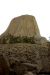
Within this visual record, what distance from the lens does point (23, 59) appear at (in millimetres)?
8273

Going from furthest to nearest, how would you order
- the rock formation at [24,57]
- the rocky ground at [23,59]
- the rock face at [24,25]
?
the rock face at [24,25] < the rock formation at [24,57] < the rocky ground at [23,59]

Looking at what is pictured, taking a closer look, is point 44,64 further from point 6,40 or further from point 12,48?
point 6,40

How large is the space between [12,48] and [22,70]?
171 cm

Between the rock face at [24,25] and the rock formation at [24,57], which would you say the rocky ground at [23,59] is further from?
the rock face at [24,25]

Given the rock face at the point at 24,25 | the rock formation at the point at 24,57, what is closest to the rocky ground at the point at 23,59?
the rock formation at the point at 24,57

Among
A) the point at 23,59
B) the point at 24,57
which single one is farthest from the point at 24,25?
the point at 23,59

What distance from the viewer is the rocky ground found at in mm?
7211

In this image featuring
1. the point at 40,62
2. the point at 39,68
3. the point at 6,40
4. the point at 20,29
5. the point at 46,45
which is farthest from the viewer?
the point at 20,29

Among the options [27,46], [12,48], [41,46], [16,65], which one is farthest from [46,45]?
[16,65]

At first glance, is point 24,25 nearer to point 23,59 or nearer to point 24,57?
point 24,57

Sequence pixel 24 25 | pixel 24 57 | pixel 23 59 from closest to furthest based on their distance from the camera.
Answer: pixel 23 59, pixel 24 57, pixel 24 25

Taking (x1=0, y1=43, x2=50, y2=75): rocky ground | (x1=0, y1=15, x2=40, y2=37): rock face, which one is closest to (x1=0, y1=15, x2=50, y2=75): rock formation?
(x1=0, y1=43, x2=50, y2=75): rocky ground

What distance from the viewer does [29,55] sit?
8.76 metres

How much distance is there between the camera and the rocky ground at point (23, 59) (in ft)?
23.7
